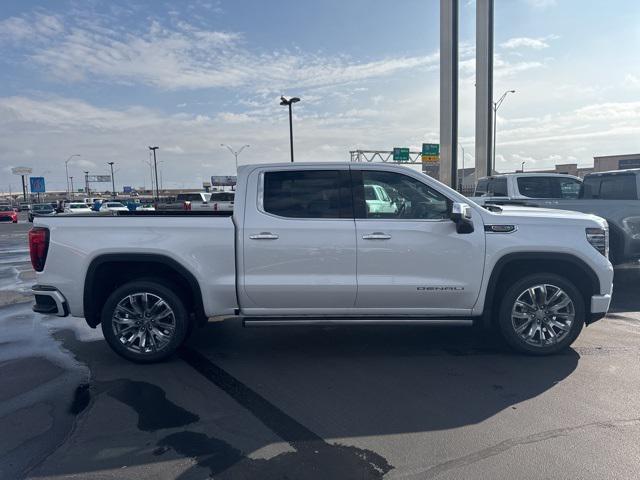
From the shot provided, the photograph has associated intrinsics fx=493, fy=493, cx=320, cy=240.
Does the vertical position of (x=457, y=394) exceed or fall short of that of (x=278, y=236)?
it falls short

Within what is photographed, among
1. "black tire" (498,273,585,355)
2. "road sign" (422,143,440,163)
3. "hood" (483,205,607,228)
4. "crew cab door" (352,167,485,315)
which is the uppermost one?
"road sign" (422,143,440,163)

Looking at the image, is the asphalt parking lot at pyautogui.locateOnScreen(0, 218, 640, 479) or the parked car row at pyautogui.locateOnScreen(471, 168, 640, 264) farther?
the parked car row at pyautogui.locateOnScreen(471, 168, 640, 264)

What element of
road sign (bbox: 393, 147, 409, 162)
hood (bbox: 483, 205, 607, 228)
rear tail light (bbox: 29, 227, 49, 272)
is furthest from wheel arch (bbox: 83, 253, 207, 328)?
road sign (bbox: 393, 147, 409, 162)

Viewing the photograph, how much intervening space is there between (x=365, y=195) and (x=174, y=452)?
9.67 ft

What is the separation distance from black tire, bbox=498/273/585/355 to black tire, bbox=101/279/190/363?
3.34m

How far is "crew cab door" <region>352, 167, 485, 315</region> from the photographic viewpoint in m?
4.92

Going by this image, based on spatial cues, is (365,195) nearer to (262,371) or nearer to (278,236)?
(278,236)

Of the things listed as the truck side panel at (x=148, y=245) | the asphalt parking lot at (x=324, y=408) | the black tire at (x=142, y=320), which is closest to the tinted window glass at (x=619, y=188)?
the asphalt parking lot at (x=324, y=408)

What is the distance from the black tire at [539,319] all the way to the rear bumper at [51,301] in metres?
4.52

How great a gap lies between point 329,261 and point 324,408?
4.77 feet

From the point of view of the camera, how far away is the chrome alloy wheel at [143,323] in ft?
16.8

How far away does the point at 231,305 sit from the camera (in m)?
5.08

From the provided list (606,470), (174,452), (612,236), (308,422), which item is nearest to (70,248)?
(174,452)

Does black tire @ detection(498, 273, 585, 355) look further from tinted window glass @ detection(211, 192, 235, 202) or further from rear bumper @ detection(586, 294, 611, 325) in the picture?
tinted window glass @ detection(211, 192, 235, 202)
